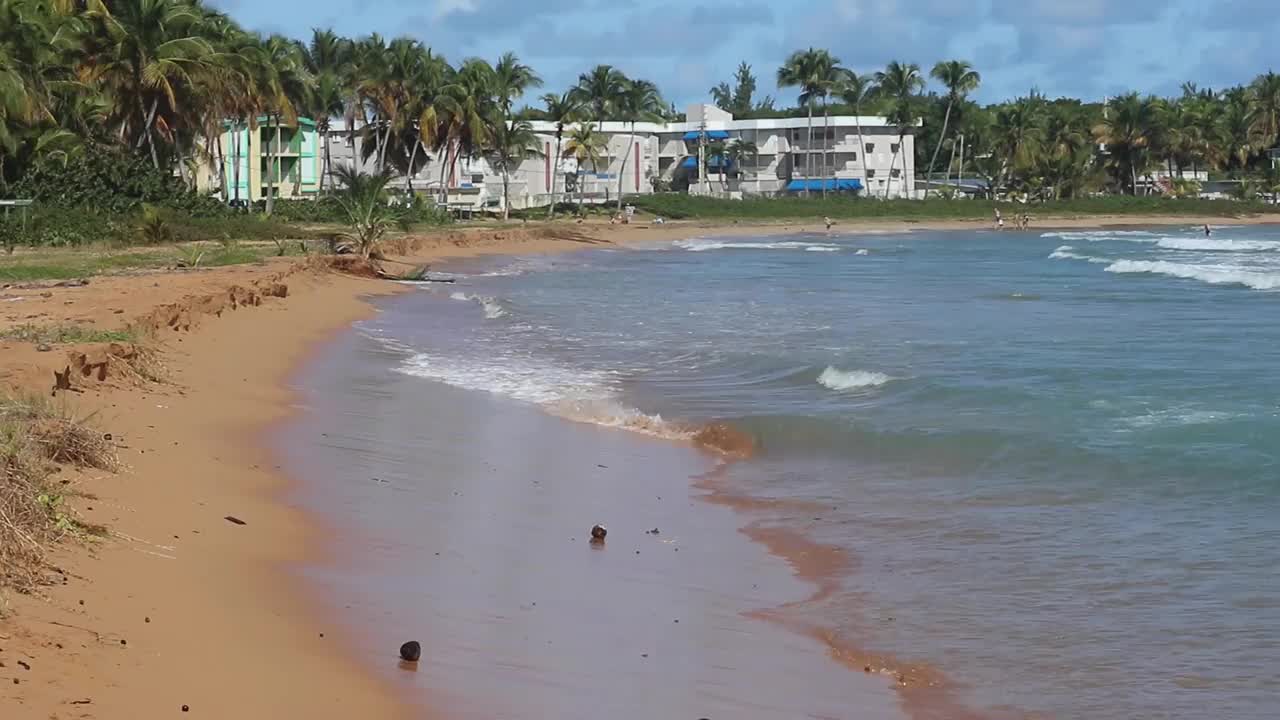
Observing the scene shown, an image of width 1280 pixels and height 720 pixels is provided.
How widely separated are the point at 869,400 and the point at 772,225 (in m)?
77.5

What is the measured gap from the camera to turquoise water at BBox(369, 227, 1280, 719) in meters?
7.77

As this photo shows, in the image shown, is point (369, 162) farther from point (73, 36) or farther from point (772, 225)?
point (73, 36)

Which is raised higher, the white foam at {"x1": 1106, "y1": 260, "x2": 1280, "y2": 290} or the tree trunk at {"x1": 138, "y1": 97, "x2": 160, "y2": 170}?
the tree trunk at {"x1": 138, "y1": 97, "x2": 160, "y2": 170}

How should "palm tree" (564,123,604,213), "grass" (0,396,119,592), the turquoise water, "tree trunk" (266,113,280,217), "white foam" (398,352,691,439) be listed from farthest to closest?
"palm tree" (564,123,604,213) < "tree trunk" (266,113,280,217) < "white foam" (398,352,691,439) < the turquoise water < "grass" (0,396,119,592)

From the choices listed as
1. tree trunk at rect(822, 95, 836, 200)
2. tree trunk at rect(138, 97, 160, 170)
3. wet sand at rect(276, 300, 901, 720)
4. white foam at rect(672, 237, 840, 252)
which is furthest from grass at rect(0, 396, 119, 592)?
tree trunk at rect(822, 95, 836, 200)

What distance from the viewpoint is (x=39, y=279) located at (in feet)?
81.3

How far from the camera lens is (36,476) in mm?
7266

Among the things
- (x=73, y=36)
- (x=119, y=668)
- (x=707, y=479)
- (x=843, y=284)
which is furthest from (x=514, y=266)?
(x=119, y=668)

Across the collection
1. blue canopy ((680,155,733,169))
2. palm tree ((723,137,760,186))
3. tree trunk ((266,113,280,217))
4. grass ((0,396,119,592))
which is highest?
palm tree ((723,137,760,186))

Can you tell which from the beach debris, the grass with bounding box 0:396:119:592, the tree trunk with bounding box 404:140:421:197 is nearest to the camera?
the grass with bounding box 0:396:119:592

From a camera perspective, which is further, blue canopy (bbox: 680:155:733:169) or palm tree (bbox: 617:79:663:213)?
blue canopy (bbox: 680:155:733:169)

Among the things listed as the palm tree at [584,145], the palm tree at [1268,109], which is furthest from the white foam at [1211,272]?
the palm tree at [1268,109]

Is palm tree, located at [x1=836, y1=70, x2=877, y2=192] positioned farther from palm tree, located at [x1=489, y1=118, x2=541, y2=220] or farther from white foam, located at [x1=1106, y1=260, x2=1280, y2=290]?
white foam, located at [x1=1106, y1=260, x2=1280, y2=290]

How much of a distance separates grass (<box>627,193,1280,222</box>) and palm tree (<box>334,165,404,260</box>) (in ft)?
188
